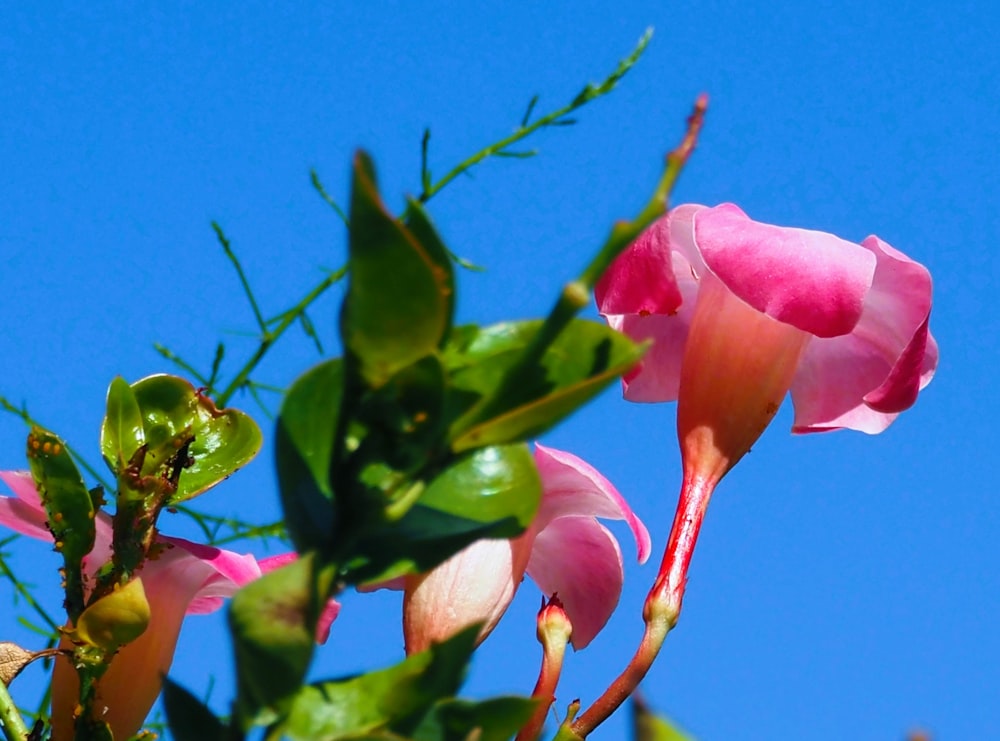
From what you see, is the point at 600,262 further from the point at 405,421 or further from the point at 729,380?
the point at 729,380

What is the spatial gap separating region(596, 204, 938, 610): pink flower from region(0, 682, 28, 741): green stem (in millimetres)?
333

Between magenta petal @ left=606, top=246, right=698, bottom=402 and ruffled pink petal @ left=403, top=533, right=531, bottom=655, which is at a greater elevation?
magenta petal @ left=606, top=246, right=698, bottom=402

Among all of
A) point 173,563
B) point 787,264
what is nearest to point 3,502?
point 173,563

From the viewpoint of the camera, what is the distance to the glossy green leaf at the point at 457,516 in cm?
36

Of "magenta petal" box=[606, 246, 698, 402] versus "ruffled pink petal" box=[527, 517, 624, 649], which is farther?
"magenta petal" box=[606, 246, 698, 402]

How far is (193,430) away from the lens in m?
0.69

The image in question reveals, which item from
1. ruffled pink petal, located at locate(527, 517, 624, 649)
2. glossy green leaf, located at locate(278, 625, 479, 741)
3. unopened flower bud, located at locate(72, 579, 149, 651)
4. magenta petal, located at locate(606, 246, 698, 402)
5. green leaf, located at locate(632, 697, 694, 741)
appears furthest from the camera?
magenta petal, located at locate(606, 246, 698, 402)

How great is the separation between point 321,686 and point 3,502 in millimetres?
375

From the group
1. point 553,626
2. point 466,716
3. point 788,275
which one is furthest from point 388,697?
point 788,275

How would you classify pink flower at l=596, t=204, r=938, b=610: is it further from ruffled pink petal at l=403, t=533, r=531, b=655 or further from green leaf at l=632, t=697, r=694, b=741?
green leaf at l=632, t=697, r=694, b=741

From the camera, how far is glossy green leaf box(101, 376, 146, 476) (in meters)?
0.65

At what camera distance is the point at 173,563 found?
2.39ft

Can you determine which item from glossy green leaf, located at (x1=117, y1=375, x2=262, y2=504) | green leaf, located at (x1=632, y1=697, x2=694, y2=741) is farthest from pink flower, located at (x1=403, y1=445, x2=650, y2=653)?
green leaf, located at (x1=632, y1=697, x2=694, y2=741)

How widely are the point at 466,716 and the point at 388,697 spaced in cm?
2
